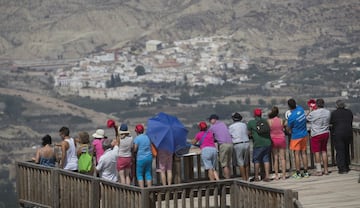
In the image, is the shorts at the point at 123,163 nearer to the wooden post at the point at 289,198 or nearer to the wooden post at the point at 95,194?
the wooden post at the point at 95,194

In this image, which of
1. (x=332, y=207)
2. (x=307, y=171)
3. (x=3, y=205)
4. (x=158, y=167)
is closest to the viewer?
(x=332, y=207)

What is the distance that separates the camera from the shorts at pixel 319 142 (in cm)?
2359

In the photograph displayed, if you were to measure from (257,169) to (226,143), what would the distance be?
2.94ft

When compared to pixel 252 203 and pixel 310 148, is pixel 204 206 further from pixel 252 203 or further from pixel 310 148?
pixel 310 148

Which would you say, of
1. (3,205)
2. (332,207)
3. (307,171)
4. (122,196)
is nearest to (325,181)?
(307,171)

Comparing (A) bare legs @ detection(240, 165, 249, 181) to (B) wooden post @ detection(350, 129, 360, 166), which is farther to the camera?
(B) wooden post @ detection(350, 129, 360, 166)

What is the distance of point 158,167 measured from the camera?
72.3 feet

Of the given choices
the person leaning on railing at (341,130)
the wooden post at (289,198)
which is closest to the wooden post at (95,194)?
the wooden post at (289,198)

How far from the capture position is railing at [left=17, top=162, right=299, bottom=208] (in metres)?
19.4

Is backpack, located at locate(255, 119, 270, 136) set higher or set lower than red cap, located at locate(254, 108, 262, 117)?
lower

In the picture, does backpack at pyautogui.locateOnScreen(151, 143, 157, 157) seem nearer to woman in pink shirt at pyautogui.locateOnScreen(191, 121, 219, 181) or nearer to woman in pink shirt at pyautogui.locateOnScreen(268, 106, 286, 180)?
woman in pink shirt at pyautogui.locateOnScreen(191, 121, 219, 181)

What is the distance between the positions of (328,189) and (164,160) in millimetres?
2533

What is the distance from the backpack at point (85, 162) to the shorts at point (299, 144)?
135 inches

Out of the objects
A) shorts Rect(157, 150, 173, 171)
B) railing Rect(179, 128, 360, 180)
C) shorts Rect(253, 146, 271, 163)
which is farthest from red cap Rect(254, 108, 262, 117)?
shorts Rect(157, 150, 173, 171)
